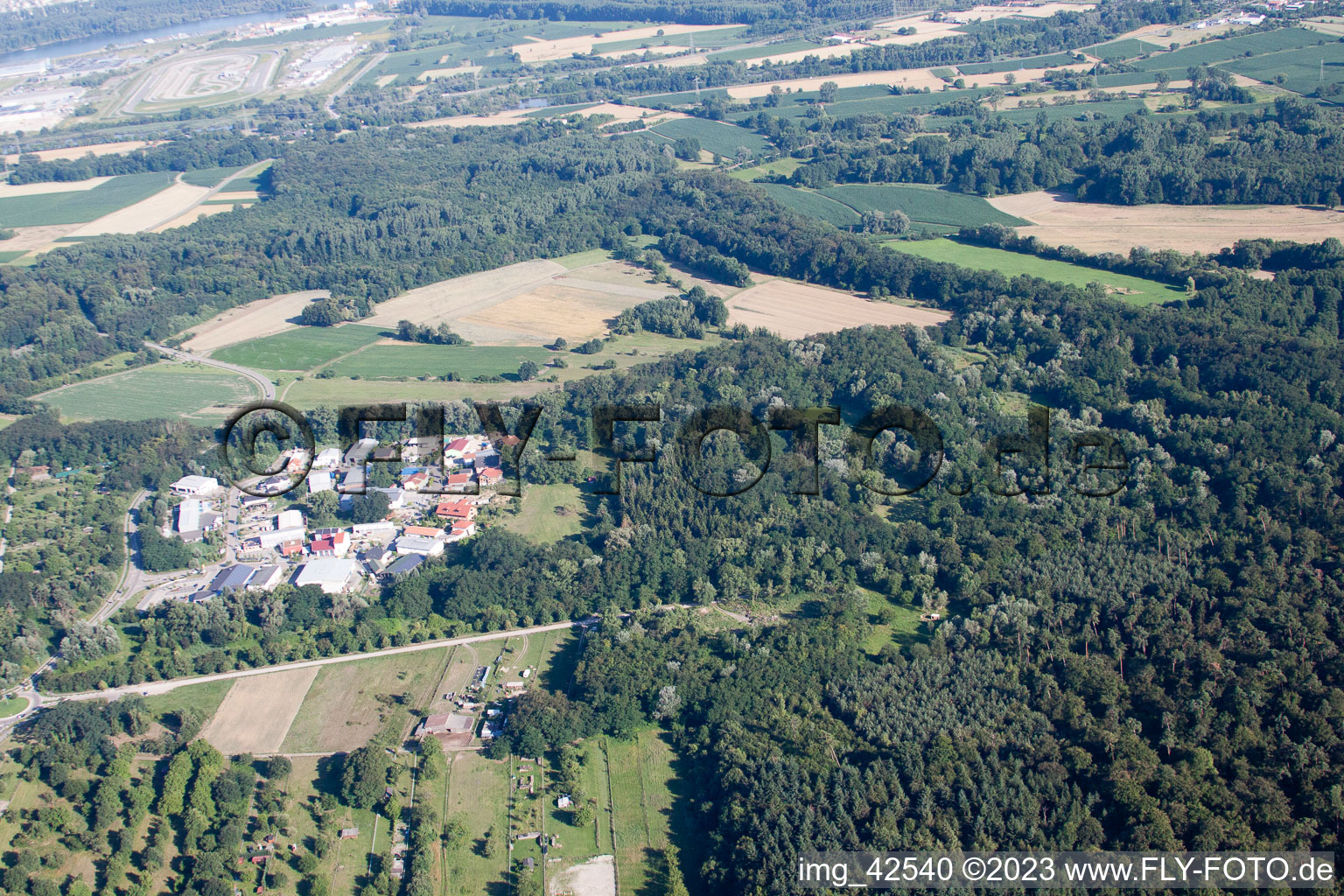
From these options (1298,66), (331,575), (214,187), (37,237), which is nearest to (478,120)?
(214,187)

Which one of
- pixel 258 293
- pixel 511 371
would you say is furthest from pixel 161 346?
pixel 511 371

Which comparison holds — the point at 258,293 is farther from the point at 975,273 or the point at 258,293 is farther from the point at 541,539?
the point at 975,273

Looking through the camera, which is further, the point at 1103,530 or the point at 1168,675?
the point at 1103,530

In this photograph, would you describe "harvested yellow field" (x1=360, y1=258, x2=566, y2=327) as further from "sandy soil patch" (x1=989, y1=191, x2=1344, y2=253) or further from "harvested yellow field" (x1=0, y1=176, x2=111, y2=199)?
"harvested yellow field" (x1=0, y1=176, x2=111, y2=199)

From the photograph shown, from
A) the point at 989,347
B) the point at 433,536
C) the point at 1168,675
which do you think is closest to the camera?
the point at 1168,675

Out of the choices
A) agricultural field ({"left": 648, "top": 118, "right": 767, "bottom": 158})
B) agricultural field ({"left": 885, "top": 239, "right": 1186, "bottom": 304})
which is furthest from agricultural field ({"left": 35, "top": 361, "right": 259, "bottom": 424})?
agricultural field ({"left": 648, "top": 118, "right": 767, "bottom": 158})

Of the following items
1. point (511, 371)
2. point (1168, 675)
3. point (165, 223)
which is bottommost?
point (1168, 675)
